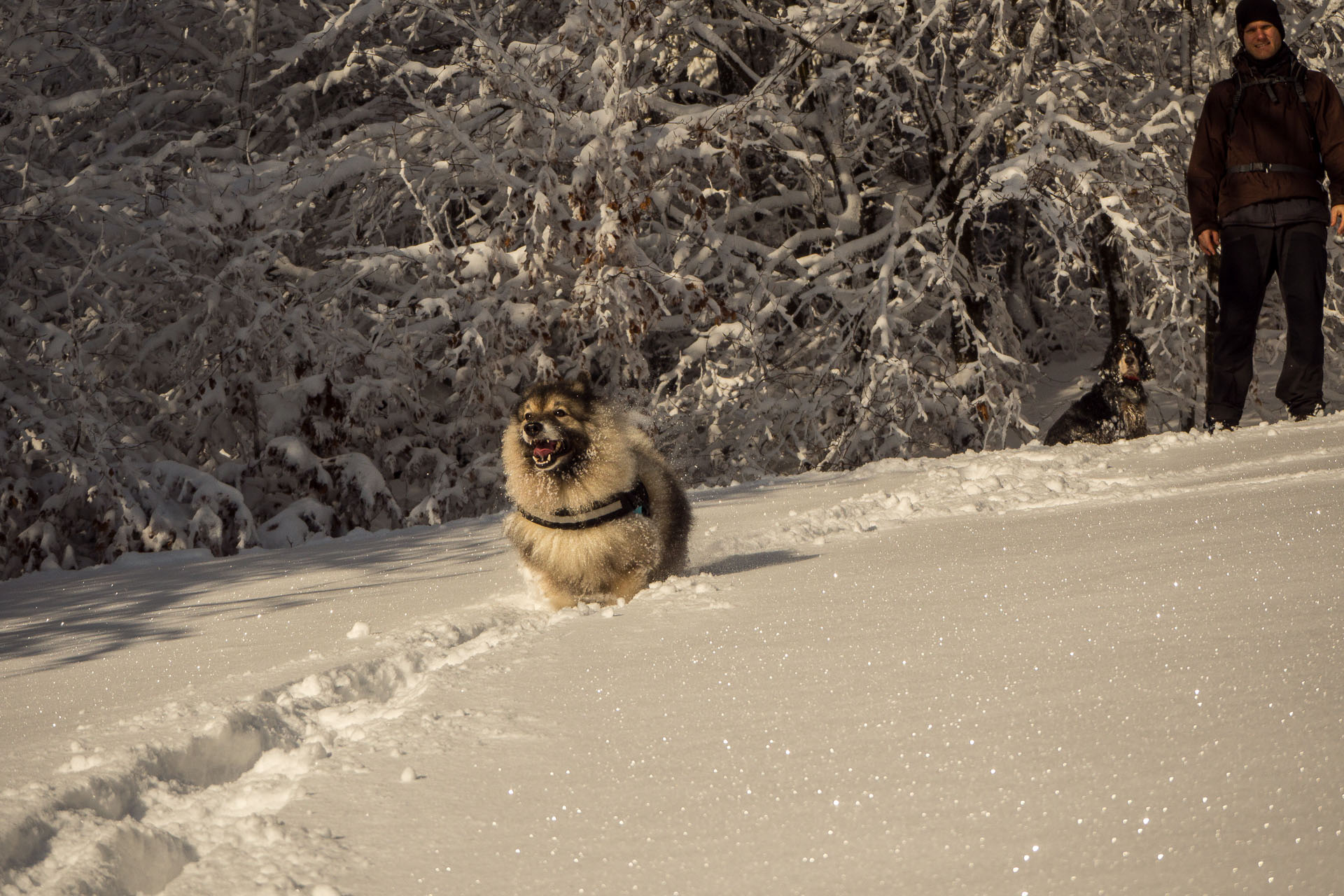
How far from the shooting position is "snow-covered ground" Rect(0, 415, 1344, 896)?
5.22 ft

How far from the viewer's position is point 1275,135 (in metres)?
6.32

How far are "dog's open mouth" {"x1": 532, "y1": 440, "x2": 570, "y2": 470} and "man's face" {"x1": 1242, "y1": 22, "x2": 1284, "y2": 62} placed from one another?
5.14 metres

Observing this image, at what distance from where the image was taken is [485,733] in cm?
230

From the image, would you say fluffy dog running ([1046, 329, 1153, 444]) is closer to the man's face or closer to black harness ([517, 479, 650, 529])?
the man's face

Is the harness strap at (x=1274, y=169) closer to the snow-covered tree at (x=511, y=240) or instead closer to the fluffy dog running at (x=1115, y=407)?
the fluffy dog running at (x=1115, y=407)

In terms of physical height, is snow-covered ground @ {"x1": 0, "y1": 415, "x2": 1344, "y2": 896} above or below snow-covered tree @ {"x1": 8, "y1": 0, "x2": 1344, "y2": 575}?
below

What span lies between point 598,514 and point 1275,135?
5029 millimetres

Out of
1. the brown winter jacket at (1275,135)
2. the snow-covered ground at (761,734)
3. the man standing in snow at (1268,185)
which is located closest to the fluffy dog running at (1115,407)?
the man standing in snow at (1268,185)

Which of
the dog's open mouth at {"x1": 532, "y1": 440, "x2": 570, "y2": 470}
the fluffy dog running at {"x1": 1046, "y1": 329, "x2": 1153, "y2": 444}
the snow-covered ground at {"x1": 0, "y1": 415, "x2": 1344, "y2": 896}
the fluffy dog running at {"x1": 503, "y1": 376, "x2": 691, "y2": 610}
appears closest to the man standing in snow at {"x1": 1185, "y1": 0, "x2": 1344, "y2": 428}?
the fluffy dog running at {"x1": 1046, "y1": 329, "x2": 1153, "y2": 444}

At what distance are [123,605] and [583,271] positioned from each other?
5842 mm

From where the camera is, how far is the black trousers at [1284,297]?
20.8ft

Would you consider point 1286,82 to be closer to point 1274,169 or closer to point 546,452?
point 1274,169

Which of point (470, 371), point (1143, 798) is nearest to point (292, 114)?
point (470, 371)

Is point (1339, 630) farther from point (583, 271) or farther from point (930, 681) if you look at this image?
point (583, 271)
